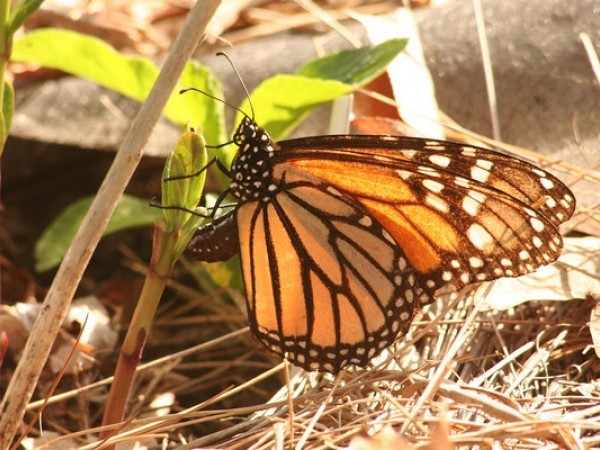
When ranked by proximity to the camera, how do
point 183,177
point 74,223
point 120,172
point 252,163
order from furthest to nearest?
1. point 74,223
2. point 252,163
3. point 183,177
4. point 120,172

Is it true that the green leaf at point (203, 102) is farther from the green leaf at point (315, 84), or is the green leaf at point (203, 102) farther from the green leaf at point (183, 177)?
the green leaf at point (183, 177)

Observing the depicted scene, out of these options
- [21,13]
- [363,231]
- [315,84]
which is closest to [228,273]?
[363,231]

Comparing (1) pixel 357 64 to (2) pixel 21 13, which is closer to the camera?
(2) pixel 21 13

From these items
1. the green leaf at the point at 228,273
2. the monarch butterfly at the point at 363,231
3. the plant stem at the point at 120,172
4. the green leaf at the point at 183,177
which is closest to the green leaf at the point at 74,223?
the green leaf at the point at 228,273

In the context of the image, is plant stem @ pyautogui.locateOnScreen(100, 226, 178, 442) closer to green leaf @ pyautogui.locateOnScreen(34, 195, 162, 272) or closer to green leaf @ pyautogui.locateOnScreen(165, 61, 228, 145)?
green leaf @ pyautogui.locateOnScreen(165, 61, 228, 145)

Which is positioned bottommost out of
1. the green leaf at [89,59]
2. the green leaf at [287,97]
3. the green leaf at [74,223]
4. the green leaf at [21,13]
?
the green leaf at [74,223]

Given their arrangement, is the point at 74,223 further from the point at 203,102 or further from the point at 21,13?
the point at 21,13

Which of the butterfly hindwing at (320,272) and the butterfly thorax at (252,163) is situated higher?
the butterfly thorax at (252,163)

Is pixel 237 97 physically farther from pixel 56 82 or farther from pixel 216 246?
pixel 216 246
